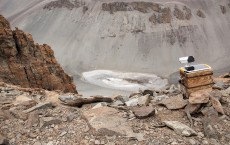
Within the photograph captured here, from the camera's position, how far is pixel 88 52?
77.0 metres

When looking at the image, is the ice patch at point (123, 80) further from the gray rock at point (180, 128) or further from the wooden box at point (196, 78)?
the gray rock at point (180, 128)

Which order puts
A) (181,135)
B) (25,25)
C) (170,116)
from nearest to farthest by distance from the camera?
(181,135) → (170,116) → (25,25)

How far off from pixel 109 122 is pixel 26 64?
19.0 meters

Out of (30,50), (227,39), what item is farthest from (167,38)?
(30,50)

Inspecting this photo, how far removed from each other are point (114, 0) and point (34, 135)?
256 feet

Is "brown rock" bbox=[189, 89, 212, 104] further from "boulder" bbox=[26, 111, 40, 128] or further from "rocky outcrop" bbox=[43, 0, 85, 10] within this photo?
"rocky outcrop" bbox=[43, 0, 85, 10]

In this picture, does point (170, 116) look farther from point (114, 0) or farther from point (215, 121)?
point (114, 0)

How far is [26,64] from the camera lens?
1036 inches

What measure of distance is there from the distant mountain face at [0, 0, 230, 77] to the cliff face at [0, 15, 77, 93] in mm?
42960

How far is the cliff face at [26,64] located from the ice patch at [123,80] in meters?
28.9

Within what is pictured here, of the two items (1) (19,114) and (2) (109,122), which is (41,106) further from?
(2) (109,122)

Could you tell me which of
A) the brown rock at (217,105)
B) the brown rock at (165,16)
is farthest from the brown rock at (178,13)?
the brown rock at (217,105)

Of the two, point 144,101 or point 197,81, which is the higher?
point 197,81

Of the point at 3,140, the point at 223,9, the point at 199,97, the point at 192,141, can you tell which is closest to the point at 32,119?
the point at 3,140
